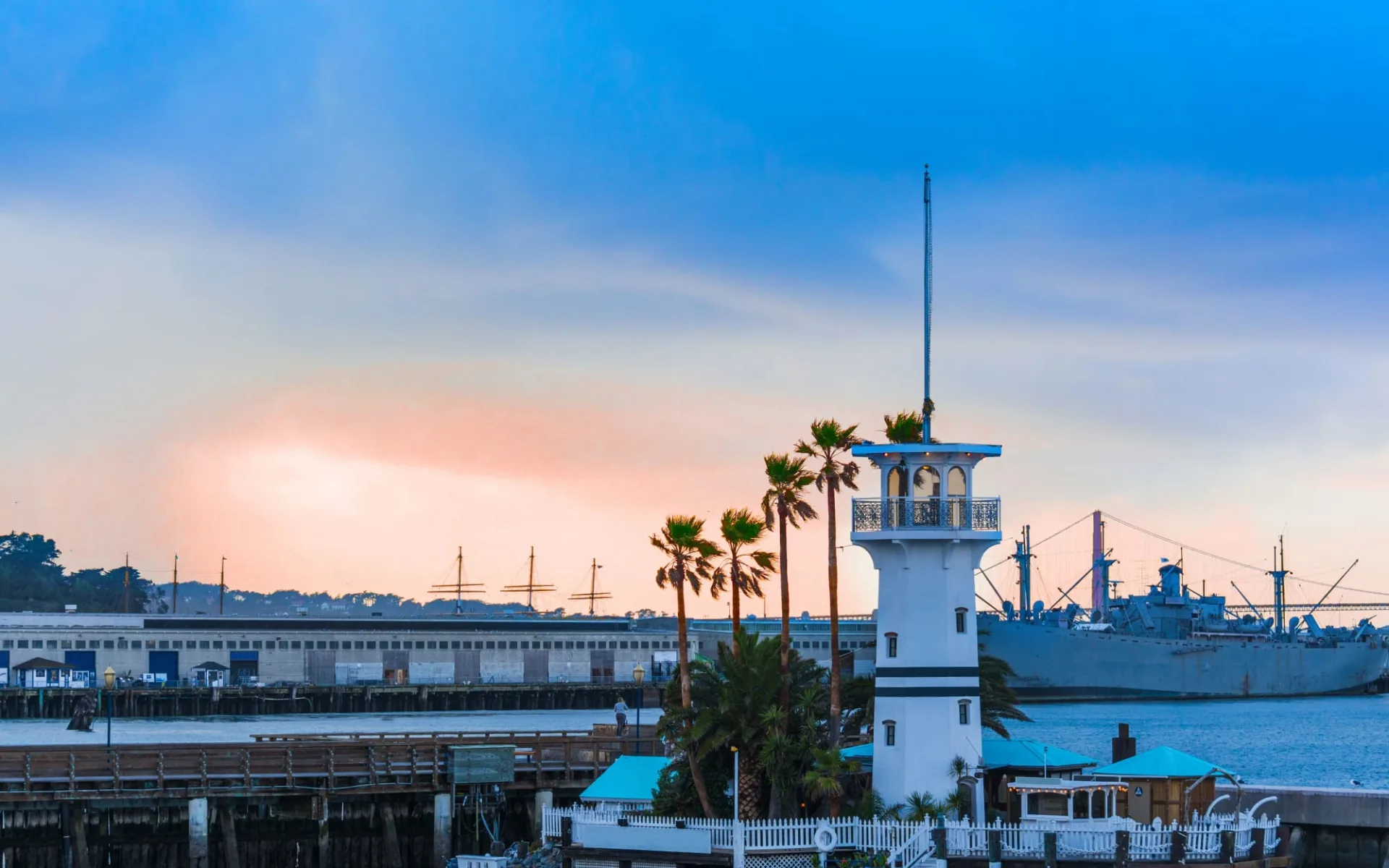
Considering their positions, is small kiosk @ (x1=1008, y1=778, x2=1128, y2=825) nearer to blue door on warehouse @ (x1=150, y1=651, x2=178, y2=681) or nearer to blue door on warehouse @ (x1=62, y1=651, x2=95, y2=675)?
blue door on warehouse @ (x1=62, y1=651, x2=95, y2=675)

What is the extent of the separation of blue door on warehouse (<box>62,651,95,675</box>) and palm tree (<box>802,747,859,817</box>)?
136m

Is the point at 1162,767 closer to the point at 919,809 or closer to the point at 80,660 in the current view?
the point at 919,809

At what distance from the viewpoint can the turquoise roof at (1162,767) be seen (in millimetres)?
41156

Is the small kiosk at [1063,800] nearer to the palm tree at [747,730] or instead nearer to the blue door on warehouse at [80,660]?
the palm tree at [747,730]

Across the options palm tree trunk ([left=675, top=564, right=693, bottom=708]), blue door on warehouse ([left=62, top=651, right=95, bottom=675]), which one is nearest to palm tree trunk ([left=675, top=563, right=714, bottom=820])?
palm tree trunk ([left=675, top=564, right=693, bottom=708])

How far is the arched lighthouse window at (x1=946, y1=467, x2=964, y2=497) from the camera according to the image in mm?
44125

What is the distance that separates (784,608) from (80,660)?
438ft

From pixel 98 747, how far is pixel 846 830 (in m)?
24.6

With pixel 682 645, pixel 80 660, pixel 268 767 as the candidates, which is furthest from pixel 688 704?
pixel 80 660

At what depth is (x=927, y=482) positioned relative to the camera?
145ft

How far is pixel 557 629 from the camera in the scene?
197000mm

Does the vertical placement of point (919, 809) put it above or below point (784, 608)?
below

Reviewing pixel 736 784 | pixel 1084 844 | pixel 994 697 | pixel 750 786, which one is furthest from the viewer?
pixel 994 697

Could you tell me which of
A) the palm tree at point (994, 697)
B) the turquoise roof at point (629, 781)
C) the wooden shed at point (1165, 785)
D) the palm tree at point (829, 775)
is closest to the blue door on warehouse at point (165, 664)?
the turquoise roof at point (629, 781)
